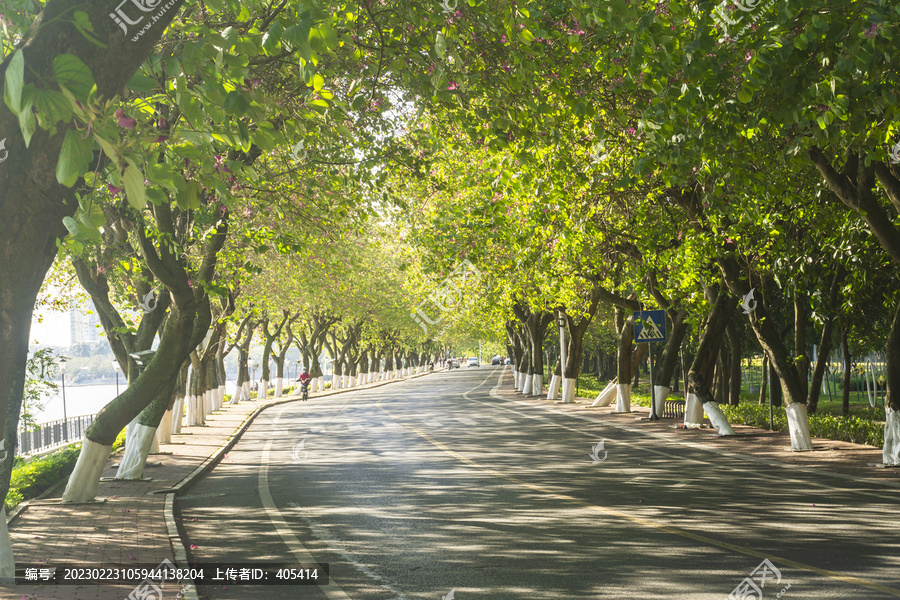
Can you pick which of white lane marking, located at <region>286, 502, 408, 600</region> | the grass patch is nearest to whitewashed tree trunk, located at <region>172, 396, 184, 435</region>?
white lane marking, located at <region>286, 502, 408, 600</region>

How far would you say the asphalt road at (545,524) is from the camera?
6.42 metres

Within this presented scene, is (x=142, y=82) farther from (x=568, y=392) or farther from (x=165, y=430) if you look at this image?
(x=568, y=392)

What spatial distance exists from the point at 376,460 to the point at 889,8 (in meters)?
11.6

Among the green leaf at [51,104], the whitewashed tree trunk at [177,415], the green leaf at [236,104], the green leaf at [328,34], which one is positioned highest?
the green leaf at [328,34]

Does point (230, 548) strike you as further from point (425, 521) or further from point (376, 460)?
point (376, 460)

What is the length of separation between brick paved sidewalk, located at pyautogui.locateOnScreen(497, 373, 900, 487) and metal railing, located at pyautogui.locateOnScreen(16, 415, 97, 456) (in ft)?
50.3

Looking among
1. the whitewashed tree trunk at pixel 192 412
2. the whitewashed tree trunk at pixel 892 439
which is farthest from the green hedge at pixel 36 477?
the whitewashed tree trunk at pixel 892 439

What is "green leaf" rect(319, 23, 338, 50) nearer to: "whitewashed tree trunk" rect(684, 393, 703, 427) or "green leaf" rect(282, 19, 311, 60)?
"green leaf" rect(282, 19, 311, 60)

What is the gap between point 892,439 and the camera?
42.8 feet

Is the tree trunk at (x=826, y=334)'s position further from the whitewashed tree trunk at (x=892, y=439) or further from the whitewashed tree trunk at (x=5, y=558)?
the whitewashed tree trunk at (x=5, y=558)

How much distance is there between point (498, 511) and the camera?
31.7ft

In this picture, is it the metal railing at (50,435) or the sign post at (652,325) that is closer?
the metal railing at (50,435)

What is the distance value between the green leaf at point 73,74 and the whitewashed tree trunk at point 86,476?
9.03 meters

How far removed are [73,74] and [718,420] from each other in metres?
18.0
